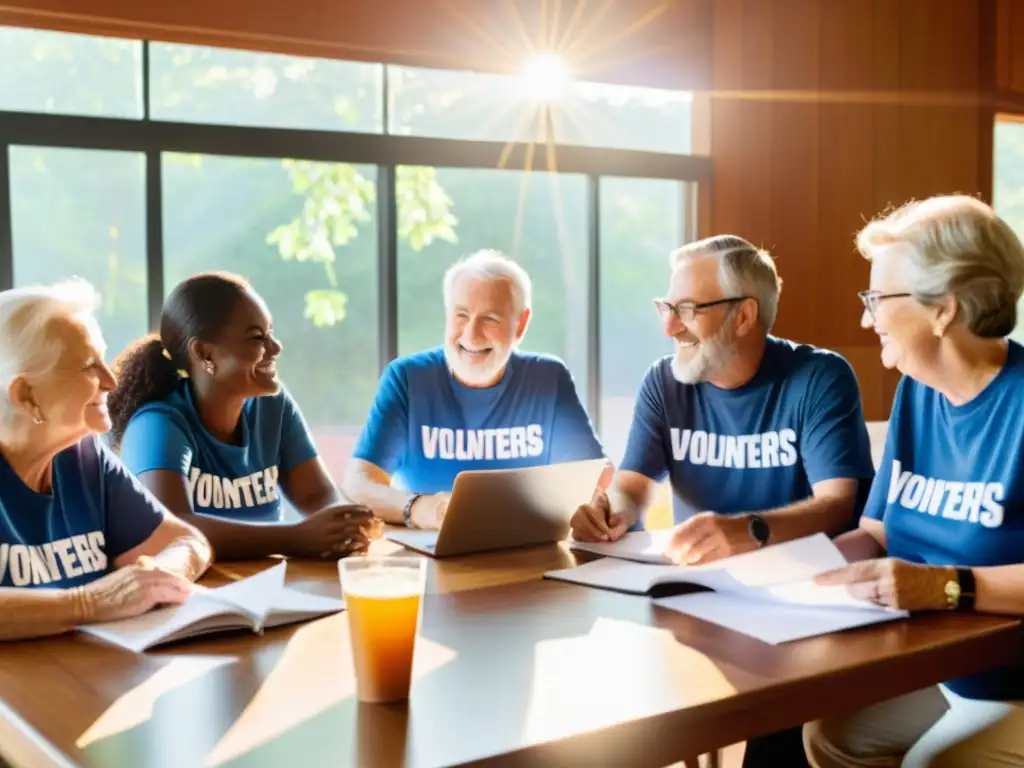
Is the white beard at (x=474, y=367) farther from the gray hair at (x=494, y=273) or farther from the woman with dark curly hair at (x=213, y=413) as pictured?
the woman with dark curly hair at (x=213, y=413)

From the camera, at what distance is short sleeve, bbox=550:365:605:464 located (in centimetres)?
277

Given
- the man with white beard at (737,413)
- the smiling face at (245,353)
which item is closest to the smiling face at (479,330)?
the man with white beard at (737,413)

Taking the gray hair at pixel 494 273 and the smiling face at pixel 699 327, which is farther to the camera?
the gray hair at pixel 494 273

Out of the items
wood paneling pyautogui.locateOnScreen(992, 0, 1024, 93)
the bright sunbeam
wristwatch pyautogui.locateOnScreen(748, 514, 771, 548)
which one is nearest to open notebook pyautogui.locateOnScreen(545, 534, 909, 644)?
wristwatch pyautogui.locateOnScreen(748, 514, 771, 548)

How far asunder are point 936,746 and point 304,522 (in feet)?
3.52

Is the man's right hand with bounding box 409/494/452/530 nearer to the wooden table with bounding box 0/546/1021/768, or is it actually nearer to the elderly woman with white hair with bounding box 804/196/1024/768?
the wooden table with bounding box 0/546/1021/768

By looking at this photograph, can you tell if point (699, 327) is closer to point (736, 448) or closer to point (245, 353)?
point (736, 448)

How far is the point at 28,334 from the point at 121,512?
0.32 meters

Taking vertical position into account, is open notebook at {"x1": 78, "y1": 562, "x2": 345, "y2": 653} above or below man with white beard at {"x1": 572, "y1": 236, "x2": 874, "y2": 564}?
below

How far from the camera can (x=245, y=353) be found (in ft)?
7.23

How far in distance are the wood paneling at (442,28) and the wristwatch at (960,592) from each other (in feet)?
11.3

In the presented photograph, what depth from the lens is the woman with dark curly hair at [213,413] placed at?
204cm

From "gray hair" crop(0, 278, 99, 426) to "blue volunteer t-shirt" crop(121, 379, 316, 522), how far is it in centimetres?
39

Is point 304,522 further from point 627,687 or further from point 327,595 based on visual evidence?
point 627,687
